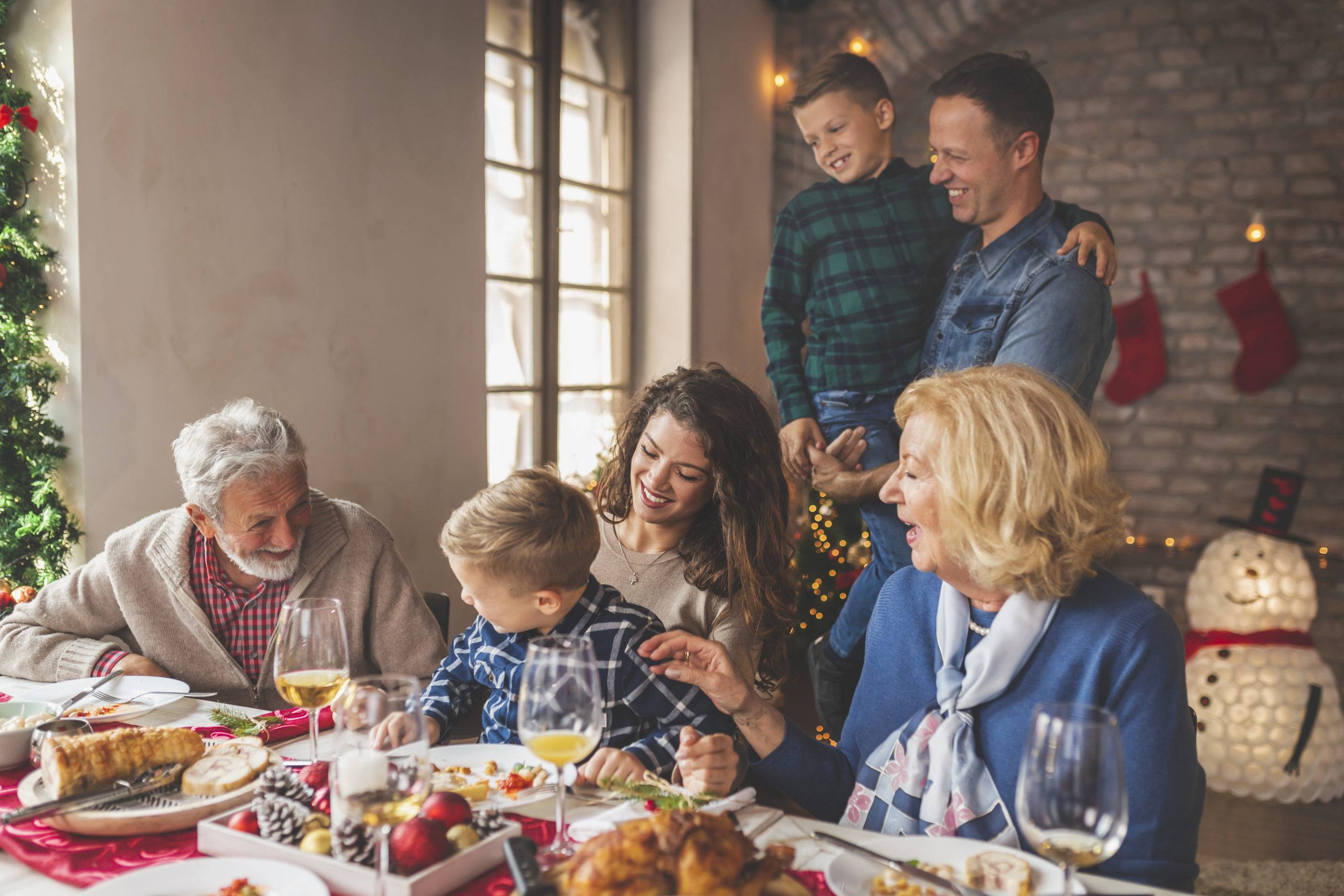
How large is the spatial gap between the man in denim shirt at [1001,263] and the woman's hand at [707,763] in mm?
1340

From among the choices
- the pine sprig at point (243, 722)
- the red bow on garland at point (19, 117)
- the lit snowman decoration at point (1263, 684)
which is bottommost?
the lit snowman decoration at point (1263, 684)

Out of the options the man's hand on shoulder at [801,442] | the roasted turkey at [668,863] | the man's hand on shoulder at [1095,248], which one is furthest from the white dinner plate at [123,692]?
the man's hand on shoulder at [1095,248]

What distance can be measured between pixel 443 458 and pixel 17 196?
1.43 metres

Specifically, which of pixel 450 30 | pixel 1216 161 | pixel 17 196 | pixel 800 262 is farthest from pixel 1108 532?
pixel 1216 161

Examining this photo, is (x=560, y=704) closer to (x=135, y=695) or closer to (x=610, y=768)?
(x=610, y=768)

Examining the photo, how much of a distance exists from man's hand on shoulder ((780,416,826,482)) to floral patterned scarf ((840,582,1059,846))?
1.44m

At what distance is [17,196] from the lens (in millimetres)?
2537

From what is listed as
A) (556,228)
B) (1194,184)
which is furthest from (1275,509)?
(556,228)

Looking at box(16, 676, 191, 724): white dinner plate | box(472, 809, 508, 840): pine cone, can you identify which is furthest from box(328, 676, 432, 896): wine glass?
box(16, 676, 191, 724): white dinner plate

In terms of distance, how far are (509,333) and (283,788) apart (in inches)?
119

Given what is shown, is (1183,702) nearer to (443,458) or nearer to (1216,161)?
(443,458)

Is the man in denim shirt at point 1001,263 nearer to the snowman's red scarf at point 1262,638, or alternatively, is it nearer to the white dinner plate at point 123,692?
the snowman's red scarf at point 1262,638

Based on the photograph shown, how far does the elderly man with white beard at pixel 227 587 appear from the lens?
1.99 metres

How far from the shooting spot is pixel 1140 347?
4711 millimetres
